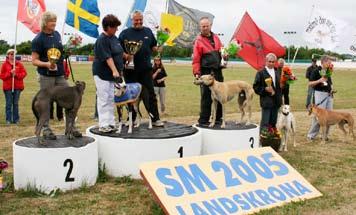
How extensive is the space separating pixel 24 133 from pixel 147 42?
192 inches

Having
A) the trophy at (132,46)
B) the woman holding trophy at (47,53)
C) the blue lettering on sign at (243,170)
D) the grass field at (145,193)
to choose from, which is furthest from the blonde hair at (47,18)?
the blue lettering on sign at (243,170)

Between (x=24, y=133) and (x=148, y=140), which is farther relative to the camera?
(x=24, y=133)

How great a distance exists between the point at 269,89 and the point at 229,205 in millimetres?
3854

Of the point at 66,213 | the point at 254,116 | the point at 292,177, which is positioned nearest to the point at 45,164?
the point at 66,213

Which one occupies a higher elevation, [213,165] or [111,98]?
[111,98]

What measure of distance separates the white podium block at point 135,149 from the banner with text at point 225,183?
865mm

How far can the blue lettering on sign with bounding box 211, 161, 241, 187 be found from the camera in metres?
5.73

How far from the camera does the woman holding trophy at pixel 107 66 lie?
660 centimetres

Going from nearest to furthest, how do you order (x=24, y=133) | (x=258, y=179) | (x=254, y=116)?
(x=258, y=179) < (x=24, y=133) < (x=254, y=116)

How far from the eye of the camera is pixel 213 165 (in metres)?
5.91

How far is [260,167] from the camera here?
6301 millimetres

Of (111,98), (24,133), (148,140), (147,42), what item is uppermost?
(147,42)

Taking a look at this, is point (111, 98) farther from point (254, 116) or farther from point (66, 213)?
point (254, 116)

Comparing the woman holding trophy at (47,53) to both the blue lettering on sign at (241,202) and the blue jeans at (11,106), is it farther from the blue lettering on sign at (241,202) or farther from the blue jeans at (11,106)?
the blue jeans at (11,106)
